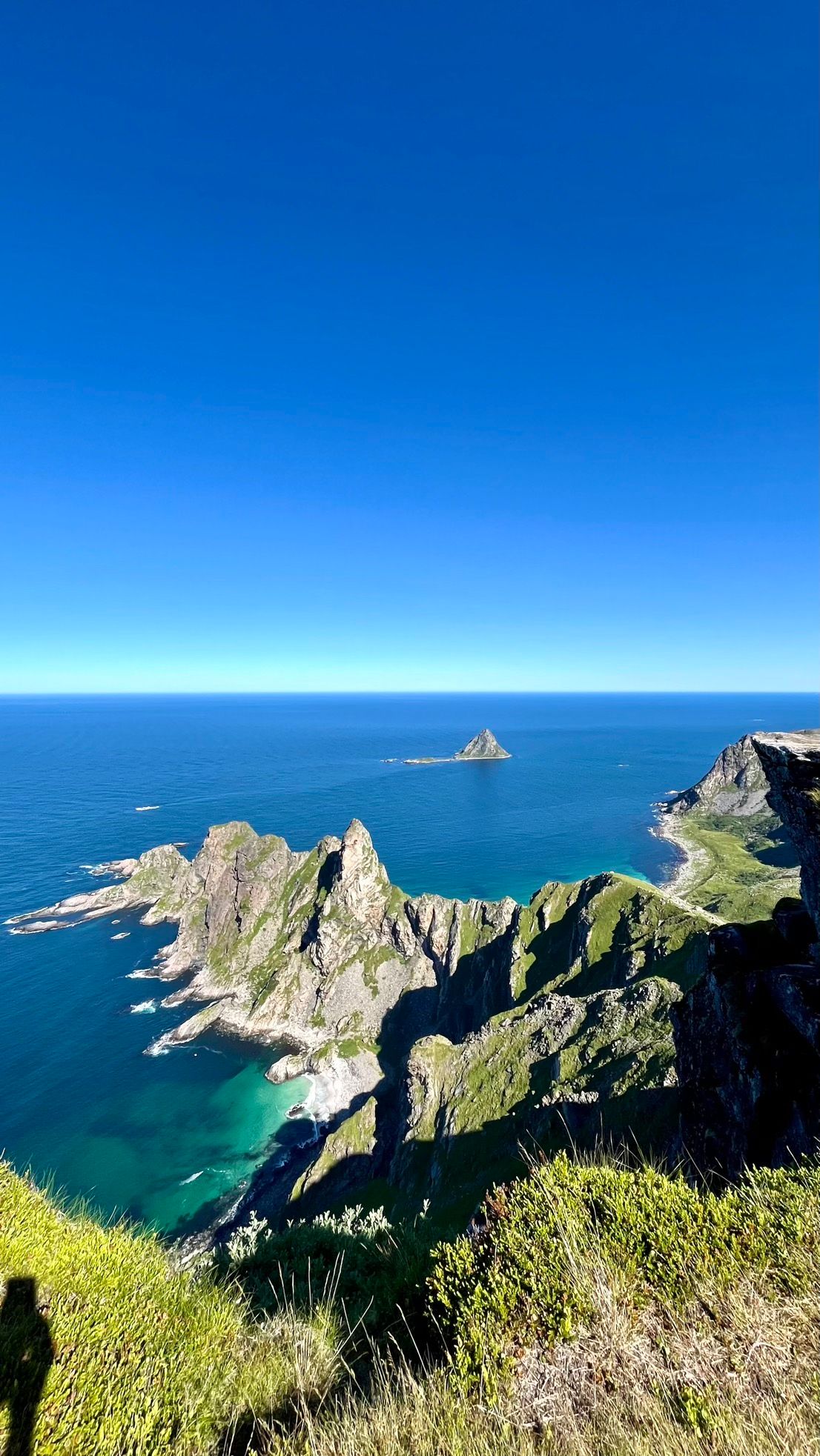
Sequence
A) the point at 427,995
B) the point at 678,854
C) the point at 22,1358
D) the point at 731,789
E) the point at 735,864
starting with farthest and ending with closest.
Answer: the point at 731,789
the point at 678,854
the point at 735,864
the point at 427,995
the point at 22,1358

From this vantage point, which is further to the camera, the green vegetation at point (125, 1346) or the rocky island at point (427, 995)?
the rocky island at point (427, 995)

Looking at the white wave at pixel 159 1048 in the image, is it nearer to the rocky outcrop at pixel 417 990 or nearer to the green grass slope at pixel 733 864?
the rocky outcrop at pixel 417 990

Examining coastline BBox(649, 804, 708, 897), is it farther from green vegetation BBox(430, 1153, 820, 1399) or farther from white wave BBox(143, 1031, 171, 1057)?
green vegetation BBox(430, 1153, 820, 1399)

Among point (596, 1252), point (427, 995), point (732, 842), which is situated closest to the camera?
point (596, 1252)

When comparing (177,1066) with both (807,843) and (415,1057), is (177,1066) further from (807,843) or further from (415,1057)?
(807,843)

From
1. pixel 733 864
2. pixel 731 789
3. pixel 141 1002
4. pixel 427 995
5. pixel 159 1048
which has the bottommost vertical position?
pixel 159 1048

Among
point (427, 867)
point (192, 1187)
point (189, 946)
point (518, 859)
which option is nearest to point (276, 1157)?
point (192, 1187)

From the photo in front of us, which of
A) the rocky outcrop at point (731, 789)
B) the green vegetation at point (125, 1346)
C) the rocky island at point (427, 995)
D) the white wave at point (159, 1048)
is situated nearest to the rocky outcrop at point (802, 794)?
the rocky island at point (427, 995)

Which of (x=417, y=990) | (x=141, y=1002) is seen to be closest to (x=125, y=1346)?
(x=417, y=990)

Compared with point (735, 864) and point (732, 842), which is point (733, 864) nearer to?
point (735, 864)
